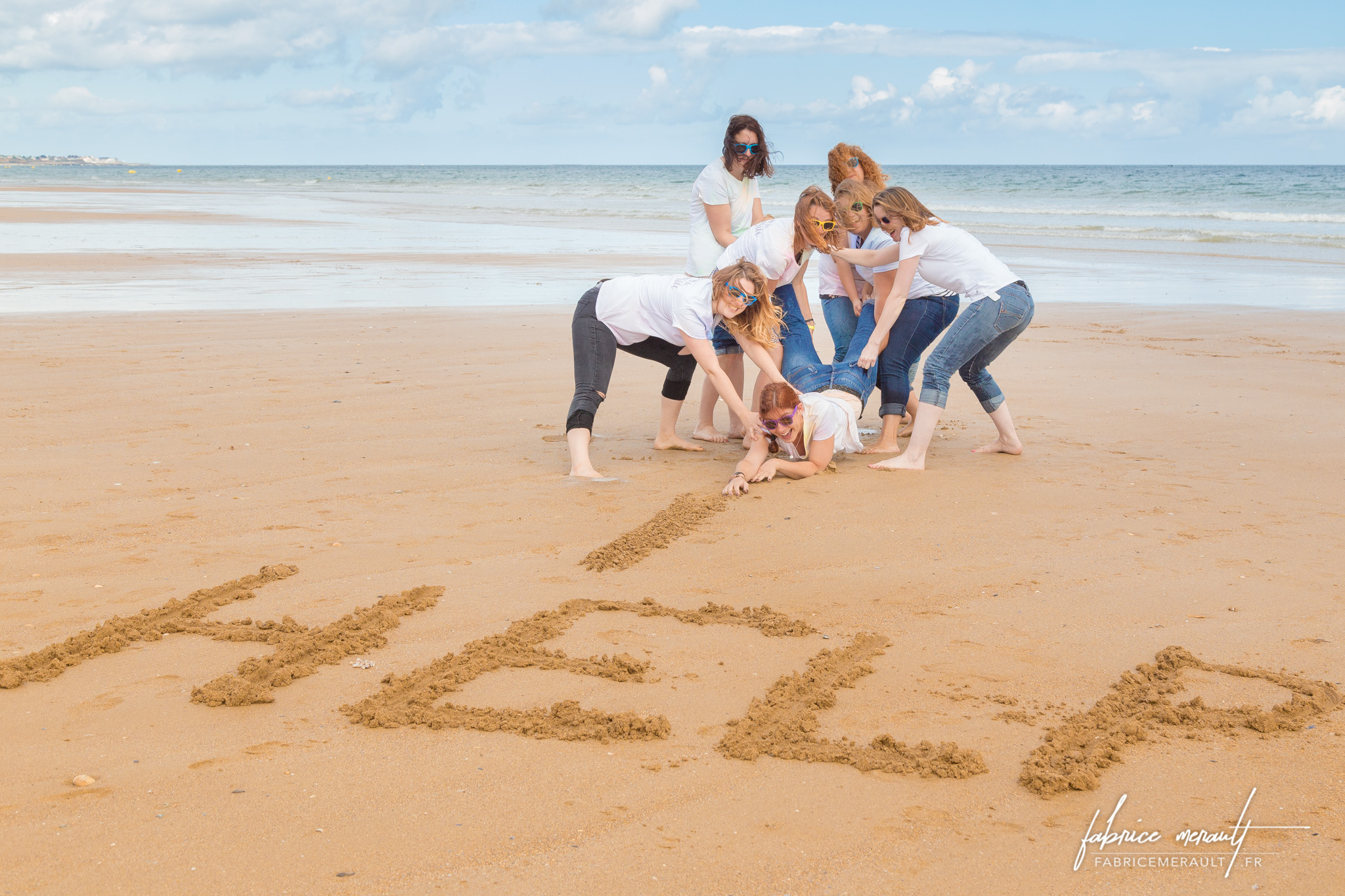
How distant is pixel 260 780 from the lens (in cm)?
241

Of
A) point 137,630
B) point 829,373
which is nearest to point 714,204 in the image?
point 829,373

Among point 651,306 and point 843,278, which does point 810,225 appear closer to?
point 843,278

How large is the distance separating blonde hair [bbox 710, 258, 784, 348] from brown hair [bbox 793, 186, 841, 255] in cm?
32

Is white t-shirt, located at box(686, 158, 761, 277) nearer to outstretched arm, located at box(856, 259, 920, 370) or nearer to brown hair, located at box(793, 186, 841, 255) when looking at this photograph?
brown hair, located at box(793, 186, 841, 255)

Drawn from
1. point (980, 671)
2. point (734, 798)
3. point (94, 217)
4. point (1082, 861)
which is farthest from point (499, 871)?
point (94, 217)

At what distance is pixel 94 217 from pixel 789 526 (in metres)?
27.1

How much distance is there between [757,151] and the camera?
5.64 meters

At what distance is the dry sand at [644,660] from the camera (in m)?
2.19

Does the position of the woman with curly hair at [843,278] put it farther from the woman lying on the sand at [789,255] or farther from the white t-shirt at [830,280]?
the woman lying on the sand at [789,255]

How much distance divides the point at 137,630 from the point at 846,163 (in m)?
4.09

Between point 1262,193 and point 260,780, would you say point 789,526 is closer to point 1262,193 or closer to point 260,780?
point 260,780

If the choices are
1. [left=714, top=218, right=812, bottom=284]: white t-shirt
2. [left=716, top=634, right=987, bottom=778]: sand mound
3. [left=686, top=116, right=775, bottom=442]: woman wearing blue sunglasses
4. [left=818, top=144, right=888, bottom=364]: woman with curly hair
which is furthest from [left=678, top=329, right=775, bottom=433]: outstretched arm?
[left=716, top=634, right=987, bottom=778]: sand mound

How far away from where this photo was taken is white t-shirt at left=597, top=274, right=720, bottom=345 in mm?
5039

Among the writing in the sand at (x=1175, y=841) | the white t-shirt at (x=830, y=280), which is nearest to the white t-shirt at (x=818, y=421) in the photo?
the white t-shirt at (x=830, y=280)
